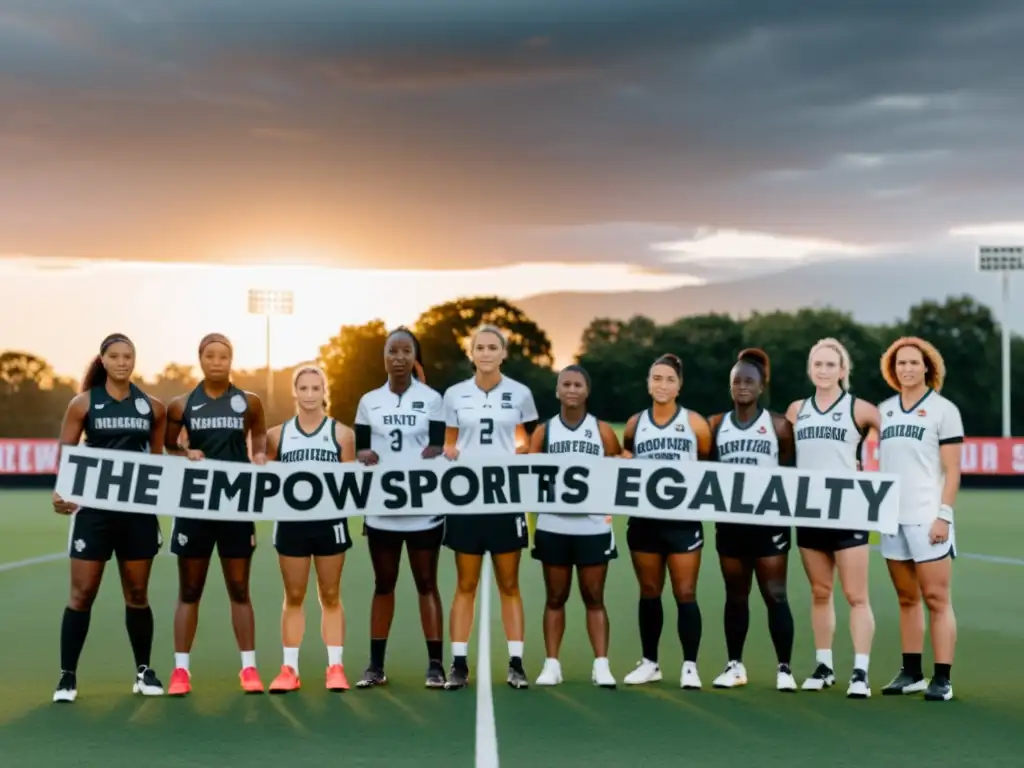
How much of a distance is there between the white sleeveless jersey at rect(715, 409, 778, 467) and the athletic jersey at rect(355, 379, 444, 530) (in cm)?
174

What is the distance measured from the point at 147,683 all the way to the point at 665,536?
10.6 feet

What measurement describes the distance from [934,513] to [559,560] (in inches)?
87.3

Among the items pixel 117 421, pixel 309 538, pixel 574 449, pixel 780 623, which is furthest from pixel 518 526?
pixel 117 421

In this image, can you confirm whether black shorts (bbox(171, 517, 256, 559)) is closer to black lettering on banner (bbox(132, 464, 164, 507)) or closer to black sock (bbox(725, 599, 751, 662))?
black lettering on banner (bbox(132, 464, 164, 507))

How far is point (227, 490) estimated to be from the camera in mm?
7914

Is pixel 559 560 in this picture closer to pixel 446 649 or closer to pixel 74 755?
pixel 446 649

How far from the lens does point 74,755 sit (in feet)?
21.5

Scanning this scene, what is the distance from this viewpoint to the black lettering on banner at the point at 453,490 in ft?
26.4

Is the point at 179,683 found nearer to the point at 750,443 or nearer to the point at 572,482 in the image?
the point at 572,482

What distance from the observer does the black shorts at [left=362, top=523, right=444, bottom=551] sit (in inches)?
319

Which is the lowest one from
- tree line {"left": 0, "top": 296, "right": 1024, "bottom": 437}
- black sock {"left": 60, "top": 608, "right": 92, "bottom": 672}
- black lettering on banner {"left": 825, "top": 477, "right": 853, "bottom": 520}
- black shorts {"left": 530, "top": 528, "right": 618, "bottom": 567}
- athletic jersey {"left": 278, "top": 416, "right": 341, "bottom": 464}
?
black sock {"left": 60, "top": 608, "right": 92, "bottom": 672}

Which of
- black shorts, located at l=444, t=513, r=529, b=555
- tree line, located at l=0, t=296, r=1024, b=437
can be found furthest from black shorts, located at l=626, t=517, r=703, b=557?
tree line, located at l=0, t=296, r=1024, b=437

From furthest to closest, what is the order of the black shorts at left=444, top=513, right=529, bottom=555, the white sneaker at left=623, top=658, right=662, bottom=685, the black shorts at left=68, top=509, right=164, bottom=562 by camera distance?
the white sneaker at left=623, top=658, right=662, bottom=685 < the black shorts at left=444, top=513, right=529, bottom=555 < the black shorts at left=68, top=509, right=164, bottom=562

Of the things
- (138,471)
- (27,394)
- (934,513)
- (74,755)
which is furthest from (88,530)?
(27,394)
